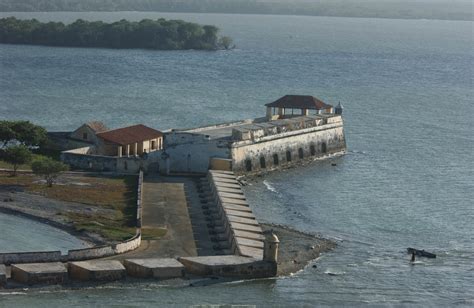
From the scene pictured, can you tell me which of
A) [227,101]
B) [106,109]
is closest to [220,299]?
[106,109]

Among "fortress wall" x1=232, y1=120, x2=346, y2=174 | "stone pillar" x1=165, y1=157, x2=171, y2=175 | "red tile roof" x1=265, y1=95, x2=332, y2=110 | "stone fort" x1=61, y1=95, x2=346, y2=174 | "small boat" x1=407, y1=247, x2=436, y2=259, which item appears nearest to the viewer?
"small boat" x1=407, y1=247, x2=436, y2=259

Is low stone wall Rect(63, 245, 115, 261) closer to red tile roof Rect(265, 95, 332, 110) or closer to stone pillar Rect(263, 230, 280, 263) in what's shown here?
stone pillar Rect(263, 230, 280, 263)

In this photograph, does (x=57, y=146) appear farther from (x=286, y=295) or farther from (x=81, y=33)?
(x=81, y=33)

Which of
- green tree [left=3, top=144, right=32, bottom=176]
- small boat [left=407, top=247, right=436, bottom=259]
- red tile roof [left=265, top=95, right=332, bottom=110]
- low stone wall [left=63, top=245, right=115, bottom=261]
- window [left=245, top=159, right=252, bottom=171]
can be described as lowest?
small boat [left=407, top=247, right=436, bottom=259]

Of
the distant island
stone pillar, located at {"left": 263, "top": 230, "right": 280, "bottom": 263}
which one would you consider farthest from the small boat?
the distant island

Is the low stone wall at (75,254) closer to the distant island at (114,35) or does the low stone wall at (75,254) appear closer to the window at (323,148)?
the window at (323,148)

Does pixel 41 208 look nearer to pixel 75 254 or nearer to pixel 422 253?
pixel 75 254
